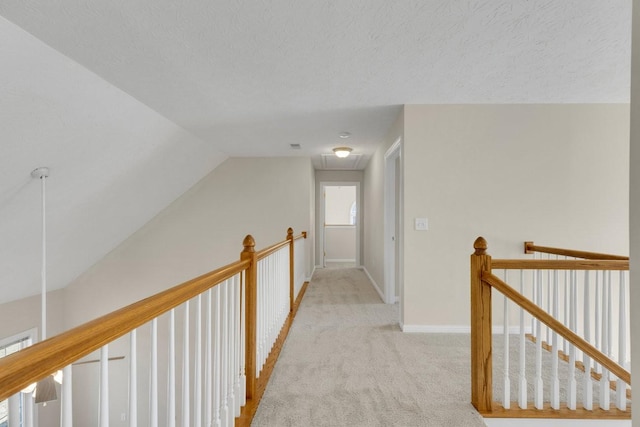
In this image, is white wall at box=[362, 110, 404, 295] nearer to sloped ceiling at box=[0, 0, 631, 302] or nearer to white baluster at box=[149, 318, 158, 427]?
sloped ceiling at box=[0, 0, 631, 302]

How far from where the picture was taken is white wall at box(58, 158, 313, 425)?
18.8ft

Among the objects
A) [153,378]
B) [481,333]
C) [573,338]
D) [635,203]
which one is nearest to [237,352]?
[153,378]

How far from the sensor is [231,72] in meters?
2.60

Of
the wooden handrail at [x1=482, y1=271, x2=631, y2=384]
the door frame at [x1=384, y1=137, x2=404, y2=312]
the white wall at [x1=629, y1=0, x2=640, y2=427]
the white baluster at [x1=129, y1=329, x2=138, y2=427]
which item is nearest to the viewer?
the white baluster at [x1=129, y1=329, x2=138, y2=427]

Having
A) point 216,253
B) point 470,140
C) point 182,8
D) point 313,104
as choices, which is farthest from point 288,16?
point 216,253

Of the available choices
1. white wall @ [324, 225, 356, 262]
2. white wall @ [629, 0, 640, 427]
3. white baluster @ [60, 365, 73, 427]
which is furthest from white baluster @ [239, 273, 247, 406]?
white wall @ [324, 225, 356, 262]

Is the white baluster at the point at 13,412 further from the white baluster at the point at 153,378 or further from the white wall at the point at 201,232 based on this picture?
the white wall at the point at 201,232

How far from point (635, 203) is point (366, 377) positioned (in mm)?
1890

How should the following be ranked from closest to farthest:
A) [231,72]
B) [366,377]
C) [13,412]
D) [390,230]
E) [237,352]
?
[13,412], [237,352], [366,377], [231,72], [390,230]

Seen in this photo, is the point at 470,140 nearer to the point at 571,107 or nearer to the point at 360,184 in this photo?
the point at 571,107

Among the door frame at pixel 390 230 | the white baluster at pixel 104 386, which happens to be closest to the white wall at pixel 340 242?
the door frame at pixel 390 230

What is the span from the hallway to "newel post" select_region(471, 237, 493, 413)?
0.40 feet

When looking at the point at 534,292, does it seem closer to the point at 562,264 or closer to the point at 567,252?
the point at 567,252

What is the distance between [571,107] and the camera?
328 centimetres
